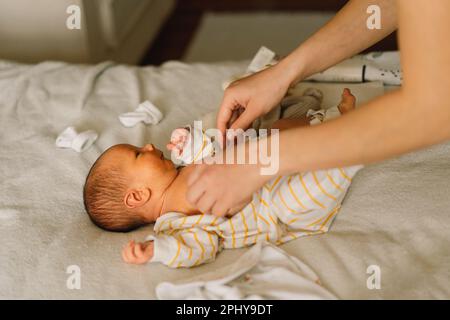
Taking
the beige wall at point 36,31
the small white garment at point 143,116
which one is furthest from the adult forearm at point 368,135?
the beige wall at point 36,31

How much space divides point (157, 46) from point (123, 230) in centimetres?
200

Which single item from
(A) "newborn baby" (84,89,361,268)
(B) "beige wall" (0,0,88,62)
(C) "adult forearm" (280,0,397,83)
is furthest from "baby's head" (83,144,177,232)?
(B) "beige wall" (0,0,88,62)

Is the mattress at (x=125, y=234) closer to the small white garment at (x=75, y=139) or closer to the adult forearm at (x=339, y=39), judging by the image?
the small white garment at (x=75, y=139)

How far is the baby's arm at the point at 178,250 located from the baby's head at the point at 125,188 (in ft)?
0.40

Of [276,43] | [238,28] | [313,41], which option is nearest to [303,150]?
[313,41]

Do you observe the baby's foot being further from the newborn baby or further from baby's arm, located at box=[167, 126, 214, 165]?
baby's arm, located at box=[167, 126, 214, 165]

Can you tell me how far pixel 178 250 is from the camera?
113 centimetres

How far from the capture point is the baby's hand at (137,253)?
1124 mm

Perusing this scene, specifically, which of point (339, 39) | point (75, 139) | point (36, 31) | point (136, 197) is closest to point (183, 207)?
point (136, 197)

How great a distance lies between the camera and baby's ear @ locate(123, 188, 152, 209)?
126cm

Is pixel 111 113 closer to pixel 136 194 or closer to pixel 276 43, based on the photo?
pixel 136 194

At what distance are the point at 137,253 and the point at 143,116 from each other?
0.56 metres

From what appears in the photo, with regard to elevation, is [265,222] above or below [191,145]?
below

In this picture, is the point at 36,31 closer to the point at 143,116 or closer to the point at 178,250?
the point at 143,116
